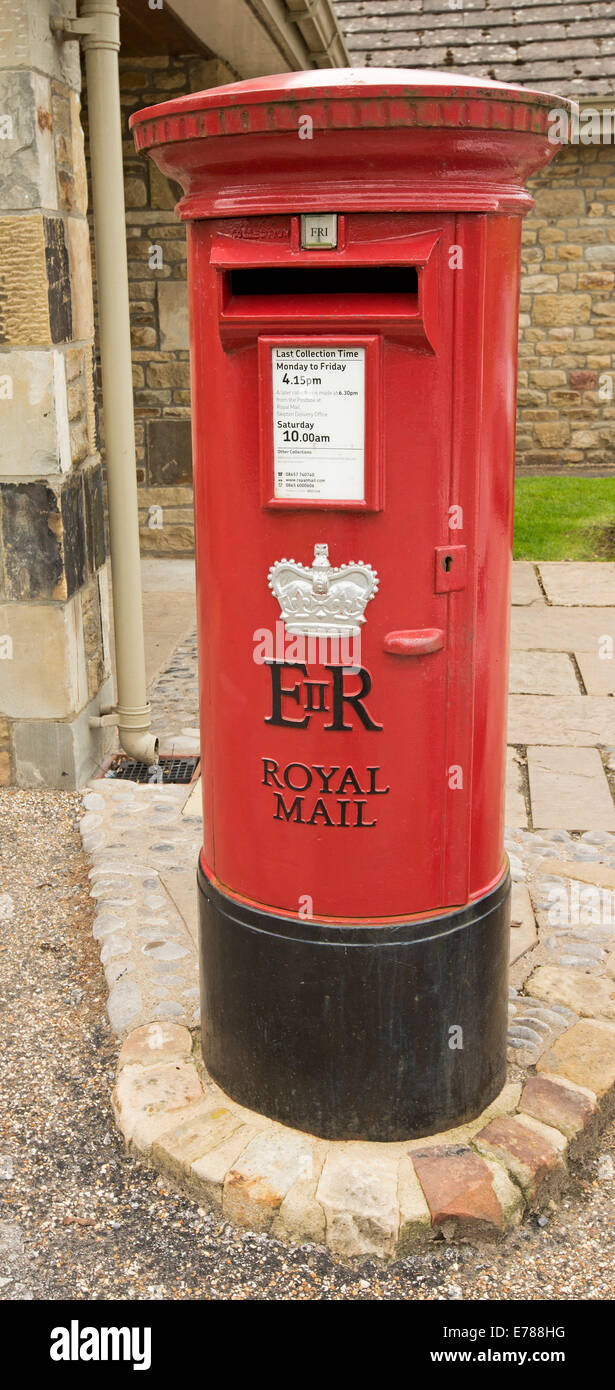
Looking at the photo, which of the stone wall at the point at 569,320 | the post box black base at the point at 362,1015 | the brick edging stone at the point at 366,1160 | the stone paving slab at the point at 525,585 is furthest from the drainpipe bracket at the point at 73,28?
the stone wall at the point at 569,320

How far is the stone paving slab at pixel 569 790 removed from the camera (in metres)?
4.45

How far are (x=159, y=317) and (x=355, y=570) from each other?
6.15 m

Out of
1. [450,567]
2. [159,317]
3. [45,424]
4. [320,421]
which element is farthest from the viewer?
[159,317]

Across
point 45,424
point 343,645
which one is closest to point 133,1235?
point 343,645

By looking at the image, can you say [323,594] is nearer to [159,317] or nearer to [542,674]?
[542,674]

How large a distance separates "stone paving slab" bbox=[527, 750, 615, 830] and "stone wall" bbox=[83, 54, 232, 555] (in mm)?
3882

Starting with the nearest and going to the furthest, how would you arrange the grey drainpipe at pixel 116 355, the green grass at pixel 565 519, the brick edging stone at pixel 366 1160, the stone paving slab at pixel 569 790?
the brick edging stone at pixel 366 1160, the grey drainpipe at pixel 116 355, the stone paving slab at pixel 569 790, the green grass at pixel 565 519

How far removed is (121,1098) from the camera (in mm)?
2807

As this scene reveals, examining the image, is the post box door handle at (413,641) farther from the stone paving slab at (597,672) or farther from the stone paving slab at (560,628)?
the stone paving slab at (560,628)

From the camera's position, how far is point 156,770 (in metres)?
4.84

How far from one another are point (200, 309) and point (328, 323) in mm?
342

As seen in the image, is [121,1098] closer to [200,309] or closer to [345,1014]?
[345,1014]

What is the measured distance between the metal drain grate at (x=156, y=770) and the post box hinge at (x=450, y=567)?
250cm
